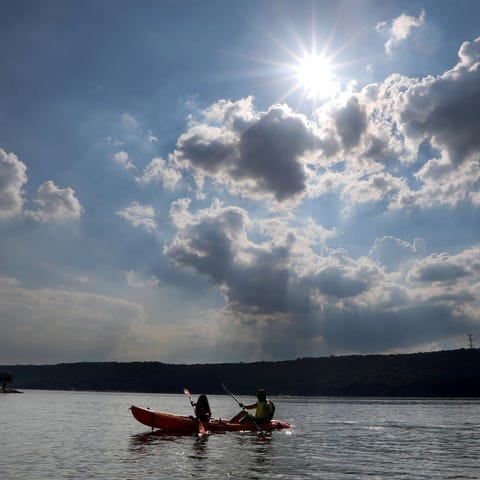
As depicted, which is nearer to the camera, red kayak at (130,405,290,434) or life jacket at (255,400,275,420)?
red kayak at (130,405,290,434)

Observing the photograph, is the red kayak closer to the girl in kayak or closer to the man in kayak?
the girl in kayak

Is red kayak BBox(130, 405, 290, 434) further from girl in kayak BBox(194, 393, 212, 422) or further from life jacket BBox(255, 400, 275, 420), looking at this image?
life jacket BBox(255, 400, 275, 420)

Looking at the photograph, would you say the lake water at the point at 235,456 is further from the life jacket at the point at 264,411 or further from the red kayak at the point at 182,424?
the life jacket at the point at 264,411

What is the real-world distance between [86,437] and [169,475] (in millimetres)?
18799

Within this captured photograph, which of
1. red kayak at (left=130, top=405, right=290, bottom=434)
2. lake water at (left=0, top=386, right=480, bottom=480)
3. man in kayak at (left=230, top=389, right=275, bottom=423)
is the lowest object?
lake water at (left=0, top=386, right=480, bottom=480)

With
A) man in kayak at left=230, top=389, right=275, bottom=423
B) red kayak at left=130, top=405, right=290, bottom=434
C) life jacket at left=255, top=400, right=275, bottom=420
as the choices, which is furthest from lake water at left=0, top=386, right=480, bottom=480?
life jacket at left=255, top=400, right=275, bottom=420

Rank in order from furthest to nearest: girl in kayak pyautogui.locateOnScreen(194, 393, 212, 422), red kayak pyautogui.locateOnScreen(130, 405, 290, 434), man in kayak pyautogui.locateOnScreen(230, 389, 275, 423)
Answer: man in kayak pyautogui.locateOnScreen(230, 389, 275, 423) → girl in kayak pyautogui.locateOnScreen(194, 393, 212, 422) → red kayak pyautogui.locateOnScreen(130, 405, 290, 434)

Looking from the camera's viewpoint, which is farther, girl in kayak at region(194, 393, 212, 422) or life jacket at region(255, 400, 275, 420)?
life jacket at region(255, 400, 275, 420)

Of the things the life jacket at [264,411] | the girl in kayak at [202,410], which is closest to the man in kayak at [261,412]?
the life jacket at [264,411]

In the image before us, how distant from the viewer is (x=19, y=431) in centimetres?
4172

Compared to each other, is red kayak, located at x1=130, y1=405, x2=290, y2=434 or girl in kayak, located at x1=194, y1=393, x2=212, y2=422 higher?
girl in kayak, located at x1=194, y1=393, x2=212, y2=422

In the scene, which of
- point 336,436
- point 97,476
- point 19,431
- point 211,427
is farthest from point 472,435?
point 19,431

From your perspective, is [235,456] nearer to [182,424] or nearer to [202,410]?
[182,424]

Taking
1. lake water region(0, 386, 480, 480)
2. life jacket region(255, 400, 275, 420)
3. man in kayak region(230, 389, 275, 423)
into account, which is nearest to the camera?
lake water region(0, 386, 480, 480)
